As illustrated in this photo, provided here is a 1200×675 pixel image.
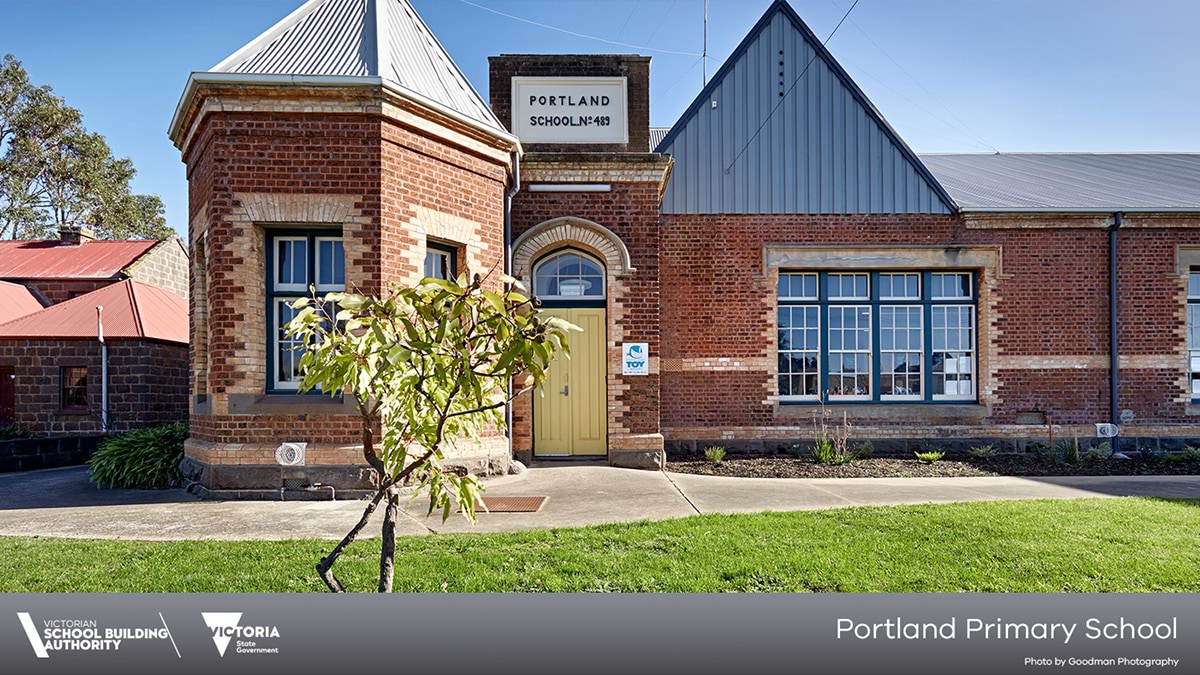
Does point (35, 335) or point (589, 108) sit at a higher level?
point (589, 108)

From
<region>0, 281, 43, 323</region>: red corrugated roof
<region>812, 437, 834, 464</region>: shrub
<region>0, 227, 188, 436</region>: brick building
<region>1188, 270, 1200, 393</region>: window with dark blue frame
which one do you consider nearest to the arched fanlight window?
<region>812, 437, 834, 464</region>: shrub

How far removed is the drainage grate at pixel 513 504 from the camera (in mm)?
6703

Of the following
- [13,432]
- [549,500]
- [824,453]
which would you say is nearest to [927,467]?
[824,453]

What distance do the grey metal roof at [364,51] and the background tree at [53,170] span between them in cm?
2438

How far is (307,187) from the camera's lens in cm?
753

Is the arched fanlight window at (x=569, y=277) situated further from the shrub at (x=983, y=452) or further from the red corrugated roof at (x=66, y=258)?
the red corrugated roof at (x=66, y=258)

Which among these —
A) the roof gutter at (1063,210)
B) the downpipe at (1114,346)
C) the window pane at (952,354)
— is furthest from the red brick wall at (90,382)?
the downpipe at (1114,346)

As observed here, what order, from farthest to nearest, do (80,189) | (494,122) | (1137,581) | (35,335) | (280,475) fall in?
(80,189) < (35,335) < (494,122) < (280,475) < (1137,581)

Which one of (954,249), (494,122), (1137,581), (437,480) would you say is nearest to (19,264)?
Result: (494,122)

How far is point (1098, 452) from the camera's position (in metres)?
10.7

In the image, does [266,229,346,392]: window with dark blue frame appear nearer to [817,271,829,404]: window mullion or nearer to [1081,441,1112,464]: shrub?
[817,271,829,404]: window mullion

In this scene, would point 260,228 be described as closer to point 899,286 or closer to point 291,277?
point 291,277

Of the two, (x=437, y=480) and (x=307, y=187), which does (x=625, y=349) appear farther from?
(x=437, y=480)

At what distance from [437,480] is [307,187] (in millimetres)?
5554
